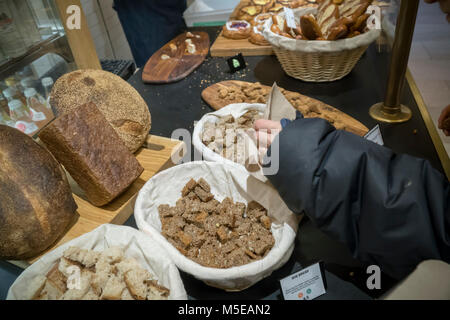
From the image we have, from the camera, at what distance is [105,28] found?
3.30 meters

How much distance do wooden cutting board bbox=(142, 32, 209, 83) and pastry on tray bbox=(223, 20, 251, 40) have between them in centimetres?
17

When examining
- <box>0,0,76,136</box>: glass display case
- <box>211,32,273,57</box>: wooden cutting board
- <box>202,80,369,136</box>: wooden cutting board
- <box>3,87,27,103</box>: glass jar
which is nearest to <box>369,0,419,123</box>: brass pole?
<box>202,80,369,136</box>: wooden cutting board

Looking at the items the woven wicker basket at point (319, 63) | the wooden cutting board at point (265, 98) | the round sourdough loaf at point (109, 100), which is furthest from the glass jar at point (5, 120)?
the woven wicker basket at point (319, 63)

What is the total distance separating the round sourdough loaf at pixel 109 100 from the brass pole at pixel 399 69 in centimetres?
110

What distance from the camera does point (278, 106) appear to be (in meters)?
1.19

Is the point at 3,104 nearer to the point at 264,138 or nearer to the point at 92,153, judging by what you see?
the point at 92,153

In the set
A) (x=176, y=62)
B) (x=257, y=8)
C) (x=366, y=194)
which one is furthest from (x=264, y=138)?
(x=257, y=8)

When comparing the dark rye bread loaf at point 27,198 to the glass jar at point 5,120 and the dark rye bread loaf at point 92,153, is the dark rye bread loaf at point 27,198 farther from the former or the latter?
the glass jar at point 5,120

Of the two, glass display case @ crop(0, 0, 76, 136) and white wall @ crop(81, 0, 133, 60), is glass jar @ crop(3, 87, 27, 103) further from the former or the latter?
white wall @ crop(81, 0, 133, 60)

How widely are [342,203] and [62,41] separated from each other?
1.65m

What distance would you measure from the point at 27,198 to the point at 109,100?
20.8 inches
